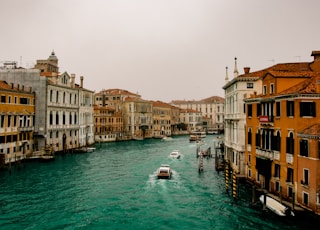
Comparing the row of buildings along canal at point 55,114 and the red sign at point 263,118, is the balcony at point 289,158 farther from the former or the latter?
the row of buildings along canal at point 55,114

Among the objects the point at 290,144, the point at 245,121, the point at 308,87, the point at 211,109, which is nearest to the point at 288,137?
the point at 290,144

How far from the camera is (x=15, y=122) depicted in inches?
1111

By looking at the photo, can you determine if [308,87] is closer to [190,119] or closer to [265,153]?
[265,153]

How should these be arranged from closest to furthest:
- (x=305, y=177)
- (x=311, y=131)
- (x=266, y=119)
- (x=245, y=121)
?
1. (x=311, y=131)
2. (x=305, y=177)
3. (x=266, y=119)
4. (x=245, y=121)

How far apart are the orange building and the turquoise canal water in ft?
4.19

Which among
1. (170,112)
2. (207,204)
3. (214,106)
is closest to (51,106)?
(207,204)

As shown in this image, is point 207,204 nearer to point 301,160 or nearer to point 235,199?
point 235,199

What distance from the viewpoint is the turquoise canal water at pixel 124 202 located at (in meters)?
13.4

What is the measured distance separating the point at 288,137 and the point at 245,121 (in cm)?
675

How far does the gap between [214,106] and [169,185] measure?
80983 mm

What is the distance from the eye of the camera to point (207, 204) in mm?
16188

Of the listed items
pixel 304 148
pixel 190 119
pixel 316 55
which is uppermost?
pixel 316 55

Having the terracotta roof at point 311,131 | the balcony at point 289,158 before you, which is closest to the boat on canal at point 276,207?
the balcony at point 289,158

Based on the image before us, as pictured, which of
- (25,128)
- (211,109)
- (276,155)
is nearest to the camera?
(276,155)
